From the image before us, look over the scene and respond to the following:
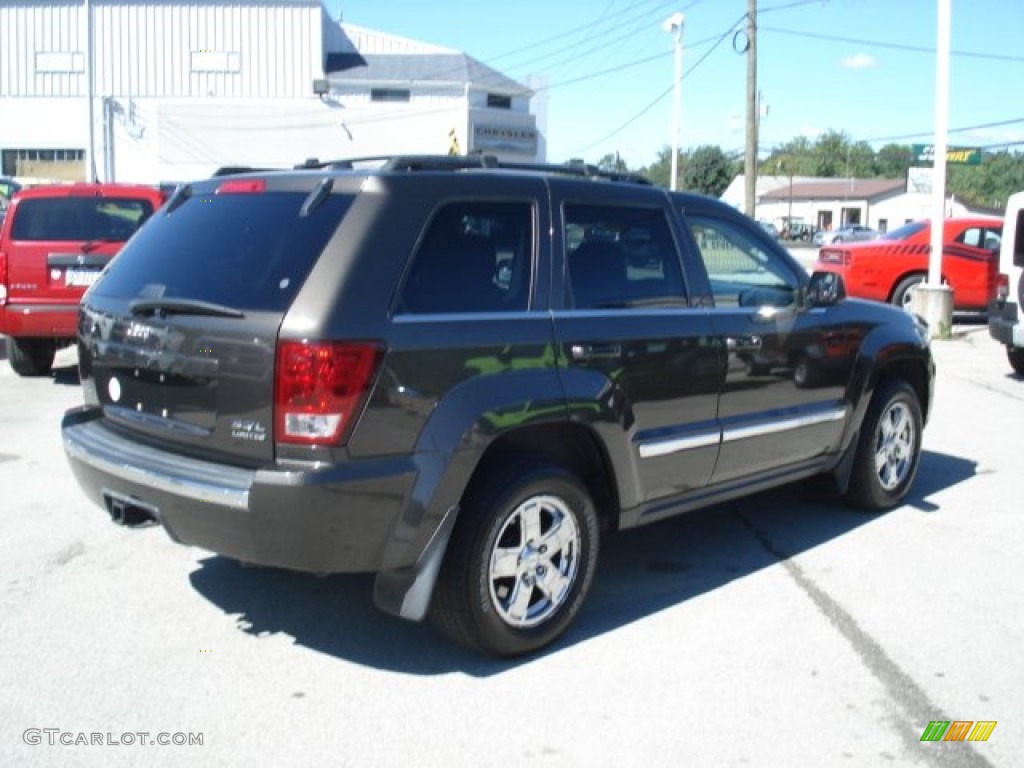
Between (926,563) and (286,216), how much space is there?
3592 millimetres

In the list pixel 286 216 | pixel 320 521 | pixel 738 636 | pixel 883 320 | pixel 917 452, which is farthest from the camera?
pixel 917 452

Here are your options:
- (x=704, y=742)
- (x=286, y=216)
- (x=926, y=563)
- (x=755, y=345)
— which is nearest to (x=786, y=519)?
(x=926, y=563)

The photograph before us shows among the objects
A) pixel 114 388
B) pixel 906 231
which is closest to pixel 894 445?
pixel 114 388

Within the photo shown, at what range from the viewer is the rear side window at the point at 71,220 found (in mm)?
9578

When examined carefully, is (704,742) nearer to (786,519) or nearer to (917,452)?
(786,519)

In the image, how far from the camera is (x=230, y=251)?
3846 mm

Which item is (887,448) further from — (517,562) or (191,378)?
(191,378)

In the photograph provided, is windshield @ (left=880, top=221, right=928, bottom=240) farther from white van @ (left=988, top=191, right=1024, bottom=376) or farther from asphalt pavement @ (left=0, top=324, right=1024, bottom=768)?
asphalt pavement @ (left=0, top=324, right=1024, bottom=768)

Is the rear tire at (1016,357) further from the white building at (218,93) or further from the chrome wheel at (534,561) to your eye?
the white building at (218,93)

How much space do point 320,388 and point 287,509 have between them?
41 centimetres

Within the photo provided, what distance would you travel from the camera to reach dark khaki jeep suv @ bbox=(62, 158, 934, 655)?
11.3 ft

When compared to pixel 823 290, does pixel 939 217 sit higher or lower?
higher

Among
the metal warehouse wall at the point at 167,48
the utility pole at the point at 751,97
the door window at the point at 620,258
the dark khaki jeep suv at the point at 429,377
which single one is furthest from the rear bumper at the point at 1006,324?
the metal warehouse wall at the point at 167,48

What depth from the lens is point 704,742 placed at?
11.2ft
